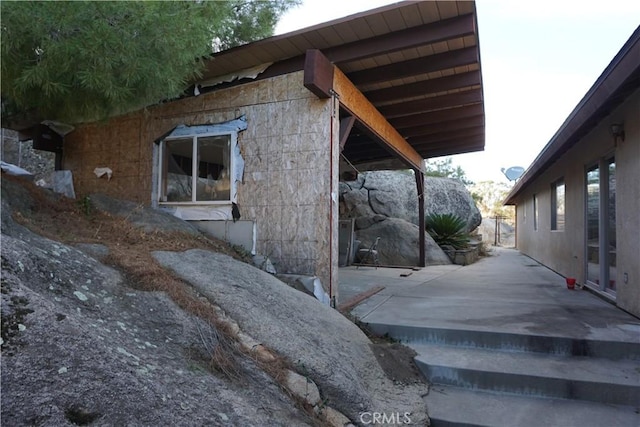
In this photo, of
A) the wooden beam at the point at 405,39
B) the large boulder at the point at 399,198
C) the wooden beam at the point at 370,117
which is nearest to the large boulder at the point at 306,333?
the wooden beam at the point at 370,117

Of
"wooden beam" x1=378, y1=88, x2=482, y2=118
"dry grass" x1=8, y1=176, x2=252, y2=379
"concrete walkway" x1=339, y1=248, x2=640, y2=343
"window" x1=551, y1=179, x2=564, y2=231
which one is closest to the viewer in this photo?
"dry grass" x1=8, y1=176, x2=252, y2=379

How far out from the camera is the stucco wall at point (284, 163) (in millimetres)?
5223

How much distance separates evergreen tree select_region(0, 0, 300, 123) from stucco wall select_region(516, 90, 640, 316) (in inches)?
199

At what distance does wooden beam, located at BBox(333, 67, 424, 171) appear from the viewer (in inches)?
221

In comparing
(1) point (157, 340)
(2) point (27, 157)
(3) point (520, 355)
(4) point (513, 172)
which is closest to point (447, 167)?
(4) point (513, 172)

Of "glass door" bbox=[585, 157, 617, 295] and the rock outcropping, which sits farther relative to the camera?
the rock outcropping

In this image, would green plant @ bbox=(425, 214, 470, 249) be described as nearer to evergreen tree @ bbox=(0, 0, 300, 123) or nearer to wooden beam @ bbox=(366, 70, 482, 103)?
wooden beam @ bbox=(366, 70, 482, 103)

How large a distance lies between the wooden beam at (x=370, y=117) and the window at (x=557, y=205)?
339cm

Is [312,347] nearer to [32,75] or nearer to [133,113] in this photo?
[32,75]

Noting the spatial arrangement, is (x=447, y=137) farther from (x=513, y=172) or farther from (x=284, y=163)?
(x=513, y=172)

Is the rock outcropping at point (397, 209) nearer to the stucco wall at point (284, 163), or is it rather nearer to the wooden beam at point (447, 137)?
the wooden beam at point (447, 137)

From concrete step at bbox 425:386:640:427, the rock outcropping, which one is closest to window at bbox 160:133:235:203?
concrete step at bbox 425:386:640:427

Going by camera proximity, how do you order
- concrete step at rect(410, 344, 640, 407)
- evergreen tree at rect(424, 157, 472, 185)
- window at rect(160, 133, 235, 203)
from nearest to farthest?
concrete step at rect(410, 344, 640, 407) → window at rect(160, 133, 235, 203) → evergreen tree at rect(424, 157, 472, 185)

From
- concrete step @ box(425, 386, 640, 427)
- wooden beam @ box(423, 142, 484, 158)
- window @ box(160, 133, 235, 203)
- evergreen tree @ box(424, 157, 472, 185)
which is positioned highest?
evergreen tree @ box(424, 157, 472, 185)
